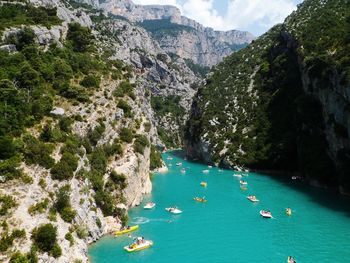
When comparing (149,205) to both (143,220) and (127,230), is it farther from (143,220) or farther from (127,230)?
(127,230)

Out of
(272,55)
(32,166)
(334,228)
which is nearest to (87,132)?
(32,166)

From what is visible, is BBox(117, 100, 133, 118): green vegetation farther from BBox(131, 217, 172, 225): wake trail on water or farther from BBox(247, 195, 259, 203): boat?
BBox(247, 195, 259, 203): boat

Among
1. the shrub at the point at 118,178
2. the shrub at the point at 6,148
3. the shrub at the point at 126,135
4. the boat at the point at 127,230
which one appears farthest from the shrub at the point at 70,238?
the shrub at the point at 126,135

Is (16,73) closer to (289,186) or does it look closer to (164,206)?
(164,206)

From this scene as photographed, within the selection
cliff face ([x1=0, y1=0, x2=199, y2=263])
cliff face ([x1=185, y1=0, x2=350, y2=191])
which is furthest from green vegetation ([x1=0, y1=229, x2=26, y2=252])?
cliff face ([x1=185, y1=0, x2=350, y2=191])

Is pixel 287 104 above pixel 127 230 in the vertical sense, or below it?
above

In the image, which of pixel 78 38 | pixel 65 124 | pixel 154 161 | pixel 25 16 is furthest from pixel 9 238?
pixel 154 161
